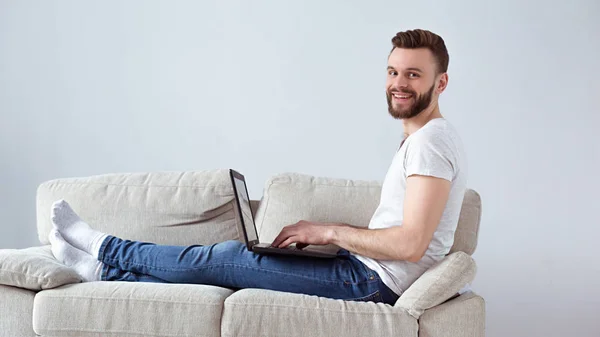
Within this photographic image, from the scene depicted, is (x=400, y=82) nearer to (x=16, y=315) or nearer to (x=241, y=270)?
(x=241, y=270)

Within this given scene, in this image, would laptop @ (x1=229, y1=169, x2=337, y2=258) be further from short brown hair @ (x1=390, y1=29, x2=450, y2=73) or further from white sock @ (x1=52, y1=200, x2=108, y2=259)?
short brown hair @ (x1=390, y1=29, x2=450, y2=73)

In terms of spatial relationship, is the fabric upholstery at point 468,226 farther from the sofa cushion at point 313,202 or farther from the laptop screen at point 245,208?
the laptop screen at point 245,208

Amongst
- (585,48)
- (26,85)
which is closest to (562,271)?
(585,48)

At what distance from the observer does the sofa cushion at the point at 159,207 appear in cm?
275

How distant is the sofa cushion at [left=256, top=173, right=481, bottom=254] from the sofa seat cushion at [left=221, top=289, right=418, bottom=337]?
61 centimetres

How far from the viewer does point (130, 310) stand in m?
2.10

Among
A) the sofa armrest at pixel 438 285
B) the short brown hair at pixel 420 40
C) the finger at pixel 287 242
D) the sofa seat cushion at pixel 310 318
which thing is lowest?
the sofa seat cushion at pixel 310 318

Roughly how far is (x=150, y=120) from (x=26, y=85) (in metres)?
0.71

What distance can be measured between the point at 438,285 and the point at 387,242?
0.61 feet

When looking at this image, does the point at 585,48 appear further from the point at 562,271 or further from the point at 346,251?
the point at 346,251

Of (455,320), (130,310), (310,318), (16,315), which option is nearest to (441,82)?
(455,320)

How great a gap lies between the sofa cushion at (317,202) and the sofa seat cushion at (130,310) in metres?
0.59

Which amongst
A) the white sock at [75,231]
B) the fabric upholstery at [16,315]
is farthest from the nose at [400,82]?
the fabric upholstery at [16,315]

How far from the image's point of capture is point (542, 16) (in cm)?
328
